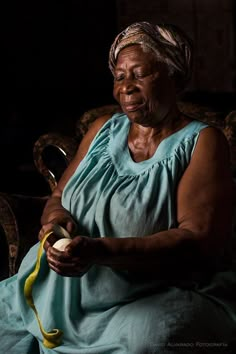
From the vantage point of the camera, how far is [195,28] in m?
3.36

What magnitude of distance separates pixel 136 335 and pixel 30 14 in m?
2.29

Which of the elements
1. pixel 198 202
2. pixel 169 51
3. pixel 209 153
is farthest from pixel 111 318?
pixel 169 51

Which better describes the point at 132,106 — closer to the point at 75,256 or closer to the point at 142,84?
the point at 142,84

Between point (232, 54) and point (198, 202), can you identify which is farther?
point (232, 54)

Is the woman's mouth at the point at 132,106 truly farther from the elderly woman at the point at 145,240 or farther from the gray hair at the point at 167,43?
the gray hair at the point at 167,43

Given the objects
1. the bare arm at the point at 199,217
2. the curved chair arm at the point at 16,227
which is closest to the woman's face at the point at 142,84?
the bare arm at the point at 199,217

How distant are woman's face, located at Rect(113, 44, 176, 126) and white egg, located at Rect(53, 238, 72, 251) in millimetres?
357

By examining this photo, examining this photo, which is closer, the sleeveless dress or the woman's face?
the sleeveless dress

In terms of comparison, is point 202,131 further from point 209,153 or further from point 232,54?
point 232,54

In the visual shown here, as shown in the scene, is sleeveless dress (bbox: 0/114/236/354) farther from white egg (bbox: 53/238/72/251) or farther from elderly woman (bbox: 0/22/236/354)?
white egg (bbox: 53/238/72/251)

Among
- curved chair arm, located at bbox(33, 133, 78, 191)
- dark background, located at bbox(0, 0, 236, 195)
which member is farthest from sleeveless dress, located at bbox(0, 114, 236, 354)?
dark background, located at bbox(0, 0, 236, 195)

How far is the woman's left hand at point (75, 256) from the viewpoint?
1.34m

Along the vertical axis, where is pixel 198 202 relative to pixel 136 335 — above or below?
above

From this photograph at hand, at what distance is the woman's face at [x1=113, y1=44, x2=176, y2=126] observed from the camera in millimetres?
1542
